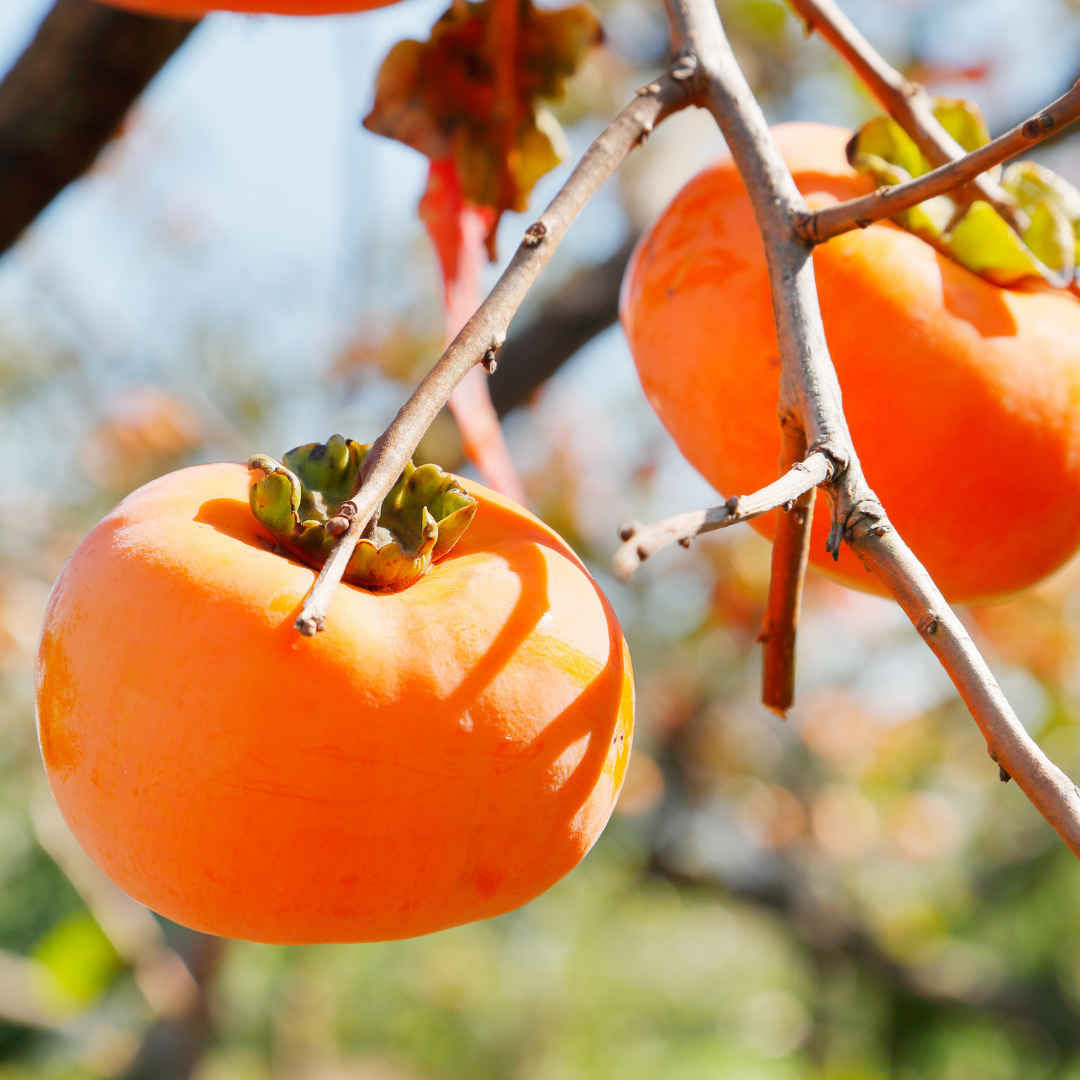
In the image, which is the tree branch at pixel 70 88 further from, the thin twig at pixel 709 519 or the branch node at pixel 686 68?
the thin twig at pixel 709 519

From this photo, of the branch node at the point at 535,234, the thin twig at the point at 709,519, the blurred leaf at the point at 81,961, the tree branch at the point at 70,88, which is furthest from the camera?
the blurred leaf at the point at 81,961

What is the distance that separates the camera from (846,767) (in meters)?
5.16

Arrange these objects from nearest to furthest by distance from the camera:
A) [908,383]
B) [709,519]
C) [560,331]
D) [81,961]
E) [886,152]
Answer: [709,519]
[908,383]
[886,152]
[560,331]
[81,961]

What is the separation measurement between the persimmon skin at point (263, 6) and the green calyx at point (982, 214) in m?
0.38

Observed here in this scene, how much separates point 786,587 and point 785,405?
10cm

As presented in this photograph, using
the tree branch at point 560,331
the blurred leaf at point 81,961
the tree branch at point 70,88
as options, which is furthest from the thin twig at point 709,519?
the blurred leaf at point 81,961

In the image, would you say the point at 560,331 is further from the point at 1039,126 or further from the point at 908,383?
the point at 1039,126

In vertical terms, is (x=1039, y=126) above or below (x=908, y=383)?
above

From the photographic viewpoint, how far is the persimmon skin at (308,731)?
381mm

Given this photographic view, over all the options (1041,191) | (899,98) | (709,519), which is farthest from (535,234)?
(1041,191)

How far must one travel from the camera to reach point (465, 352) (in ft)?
1.29

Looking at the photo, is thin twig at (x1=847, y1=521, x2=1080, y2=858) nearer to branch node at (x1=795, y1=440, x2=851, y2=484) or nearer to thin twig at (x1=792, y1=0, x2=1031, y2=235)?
branch node at (x1=795, y1=440, x2=851, y2=484)

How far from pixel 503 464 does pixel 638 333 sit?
156mm

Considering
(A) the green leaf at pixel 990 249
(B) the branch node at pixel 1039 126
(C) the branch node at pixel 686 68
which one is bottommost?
(A) the green leaf at pixel 990 249
